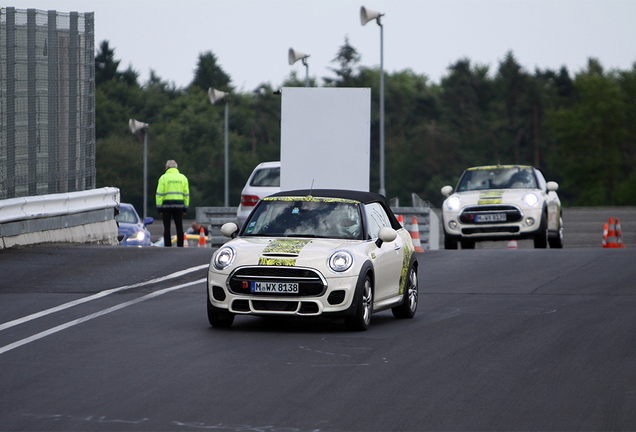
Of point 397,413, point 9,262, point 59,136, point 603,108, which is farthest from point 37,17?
point 603,108

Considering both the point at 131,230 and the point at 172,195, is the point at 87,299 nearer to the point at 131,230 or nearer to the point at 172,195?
the point at 172,195

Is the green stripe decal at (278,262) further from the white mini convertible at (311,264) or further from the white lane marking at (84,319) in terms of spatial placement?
the white lane marking at (84,319)

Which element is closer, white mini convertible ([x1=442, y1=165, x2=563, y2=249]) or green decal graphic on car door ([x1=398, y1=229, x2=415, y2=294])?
green decal graphic on car door ([x1=398, y1=229, x2=415, y2=294])

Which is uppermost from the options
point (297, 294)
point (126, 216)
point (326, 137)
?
point (326, 137)

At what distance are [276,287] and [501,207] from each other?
10733 mm

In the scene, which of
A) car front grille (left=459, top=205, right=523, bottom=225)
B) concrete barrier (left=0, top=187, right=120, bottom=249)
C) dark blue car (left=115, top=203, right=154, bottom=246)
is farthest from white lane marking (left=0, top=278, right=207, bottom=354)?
dark blue car (left=115, top=203, right=154, bottom=246)

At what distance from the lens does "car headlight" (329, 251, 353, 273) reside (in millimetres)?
9562

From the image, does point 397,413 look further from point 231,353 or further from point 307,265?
point 307,265

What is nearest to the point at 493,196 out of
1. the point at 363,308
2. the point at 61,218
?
the point at 61,218

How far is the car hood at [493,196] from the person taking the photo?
64.3 ft

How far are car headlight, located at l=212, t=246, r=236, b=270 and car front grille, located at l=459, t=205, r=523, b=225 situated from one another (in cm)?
1054

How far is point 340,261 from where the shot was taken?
31.5ft

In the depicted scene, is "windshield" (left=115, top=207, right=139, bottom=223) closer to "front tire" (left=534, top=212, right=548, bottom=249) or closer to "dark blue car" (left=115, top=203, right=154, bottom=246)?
"dark blue car" (left=115, top=203, right=154, bottom=246)

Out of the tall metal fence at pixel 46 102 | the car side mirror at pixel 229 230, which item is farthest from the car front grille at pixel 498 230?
the car side mirror at pixel 229 230
